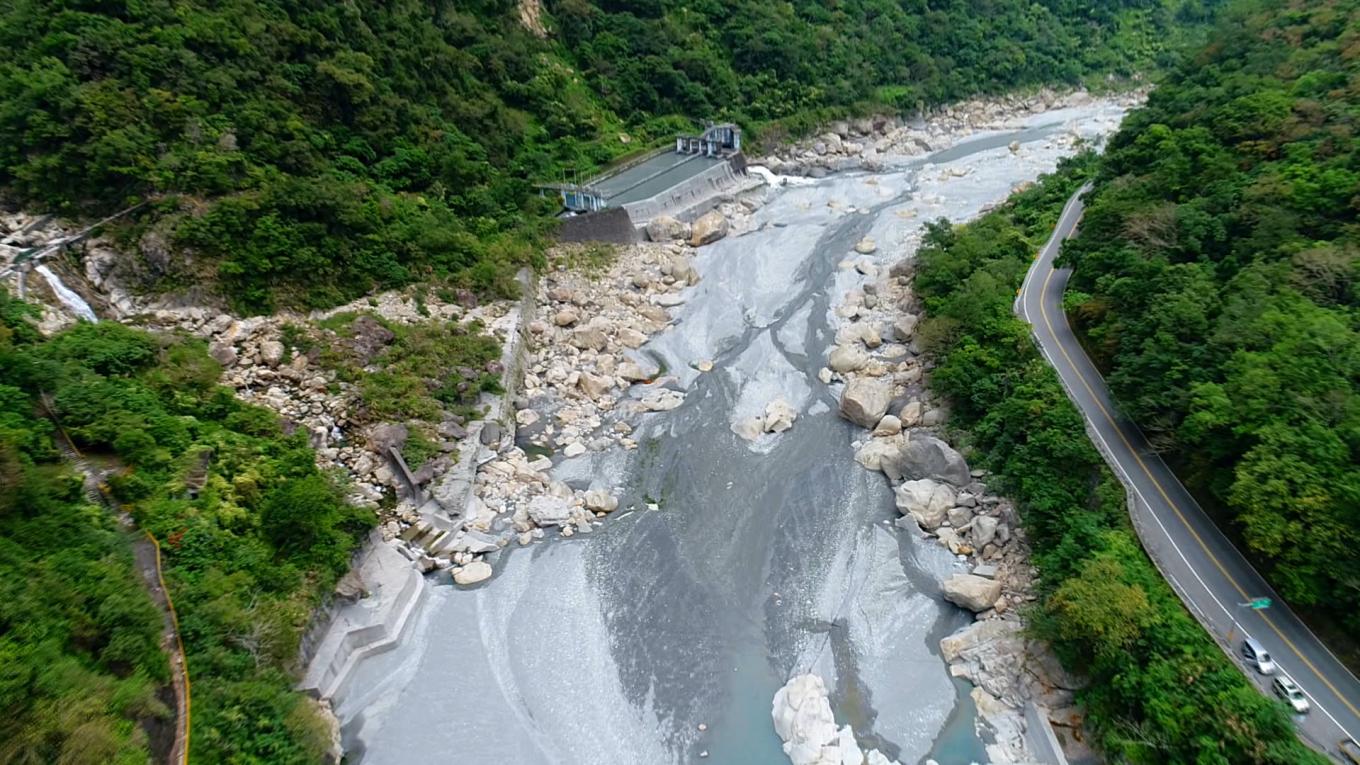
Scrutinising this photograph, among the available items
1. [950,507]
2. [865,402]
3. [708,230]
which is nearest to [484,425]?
[865,402]

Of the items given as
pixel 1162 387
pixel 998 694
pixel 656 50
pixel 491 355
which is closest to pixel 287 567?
pixel 491 355

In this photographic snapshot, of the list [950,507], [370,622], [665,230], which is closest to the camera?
[370,622]

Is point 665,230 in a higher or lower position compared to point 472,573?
higher

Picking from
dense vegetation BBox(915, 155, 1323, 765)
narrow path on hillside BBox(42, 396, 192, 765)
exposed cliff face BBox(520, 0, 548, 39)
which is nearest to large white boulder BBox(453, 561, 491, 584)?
narrow path on hillside BBox(42, 396, 192, 765)

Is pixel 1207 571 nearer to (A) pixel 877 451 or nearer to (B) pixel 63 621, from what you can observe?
(A) pixel 877 451

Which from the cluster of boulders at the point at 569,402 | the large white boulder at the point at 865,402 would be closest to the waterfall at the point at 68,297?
the cluster of boulders at the point at 569,402

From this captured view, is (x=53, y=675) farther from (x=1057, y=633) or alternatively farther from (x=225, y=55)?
(x=225, y=55)
